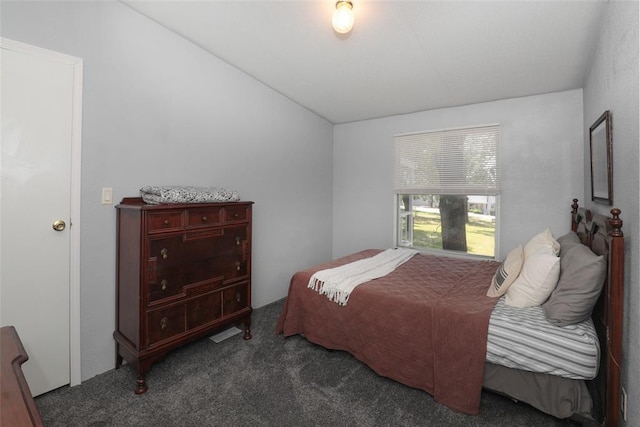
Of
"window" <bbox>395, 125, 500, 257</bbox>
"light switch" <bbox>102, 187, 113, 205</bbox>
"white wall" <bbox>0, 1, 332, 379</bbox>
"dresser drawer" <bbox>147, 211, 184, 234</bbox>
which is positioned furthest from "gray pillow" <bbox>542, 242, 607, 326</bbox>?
"light switch" <bbox>102, 187, 113, 205</bbox>

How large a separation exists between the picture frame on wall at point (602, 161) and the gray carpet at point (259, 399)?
1.47 meters

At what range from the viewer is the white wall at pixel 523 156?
10.4ft

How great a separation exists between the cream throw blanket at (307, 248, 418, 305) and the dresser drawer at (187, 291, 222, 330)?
749 mm

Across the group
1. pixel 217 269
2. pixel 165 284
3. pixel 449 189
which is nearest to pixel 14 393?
pixel 165 284

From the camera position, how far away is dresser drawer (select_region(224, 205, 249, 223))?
7.93 feet

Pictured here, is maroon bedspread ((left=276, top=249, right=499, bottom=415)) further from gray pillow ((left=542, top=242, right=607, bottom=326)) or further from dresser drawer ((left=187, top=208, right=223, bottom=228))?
dresser drawer ((left=187, top=208, right=223, bottom=228))

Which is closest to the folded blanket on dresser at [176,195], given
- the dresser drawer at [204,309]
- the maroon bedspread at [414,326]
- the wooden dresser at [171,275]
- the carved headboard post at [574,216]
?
the wooden dresser at [171,275]

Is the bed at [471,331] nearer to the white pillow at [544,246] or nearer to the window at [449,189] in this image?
the white pillow at [544,246]

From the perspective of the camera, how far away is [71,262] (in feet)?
6.39

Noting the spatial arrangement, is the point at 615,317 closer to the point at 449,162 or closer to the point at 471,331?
the point at 471,331

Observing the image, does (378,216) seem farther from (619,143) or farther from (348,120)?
(619,143)

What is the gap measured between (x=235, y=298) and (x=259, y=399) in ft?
2.76

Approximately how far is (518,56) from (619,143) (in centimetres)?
126

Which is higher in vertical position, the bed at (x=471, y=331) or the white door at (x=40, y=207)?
the white door at (x=40, y=207)
